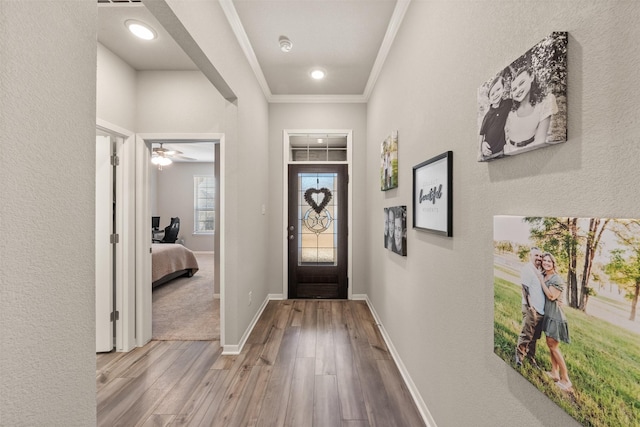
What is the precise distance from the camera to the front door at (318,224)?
13.5 feet

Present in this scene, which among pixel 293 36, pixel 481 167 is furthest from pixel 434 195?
pixel 293 36

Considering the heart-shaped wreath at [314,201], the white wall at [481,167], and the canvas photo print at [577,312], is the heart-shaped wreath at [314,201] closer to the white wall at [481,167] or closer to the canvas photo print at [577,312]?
the white wall at [481,167]

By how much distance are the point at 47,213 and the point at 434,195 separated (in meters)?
1.63

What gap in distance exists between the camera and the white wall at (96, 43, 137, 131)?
242 centimetres

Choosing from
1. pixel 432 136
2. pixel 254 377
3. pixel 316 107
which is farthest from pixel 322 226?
pixel 432 136

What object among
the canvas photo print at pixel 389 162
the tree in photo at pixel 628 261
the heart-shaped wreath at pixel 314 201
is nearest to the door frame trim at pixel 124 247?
the heart-shaped wreath at pixel 314 201

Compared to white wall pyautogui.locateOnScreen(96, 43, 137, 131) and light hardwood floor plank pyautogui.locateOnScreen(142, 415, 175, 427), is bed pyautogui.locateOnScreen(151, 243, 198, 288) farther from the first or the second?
light hardwood floor plank pyautogui.locateOnScreen(142, 415, 175, 427)

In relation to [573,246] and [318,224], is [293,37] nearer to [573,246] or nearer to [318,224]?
[318,224]

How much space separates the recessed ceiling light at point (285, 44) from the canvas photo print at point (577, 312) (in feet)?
8.35

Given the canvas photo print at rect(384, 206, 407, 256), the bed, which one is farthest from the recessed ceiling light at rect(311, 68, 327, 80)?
the bed

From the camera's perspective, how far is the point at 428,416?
1.70 metres

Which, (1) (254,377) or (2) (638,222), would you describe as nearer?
(2) (638,222)

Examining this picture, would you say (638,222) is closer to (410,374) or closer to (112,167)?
(410,374)

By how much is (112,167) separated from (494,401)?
314 centimetres
